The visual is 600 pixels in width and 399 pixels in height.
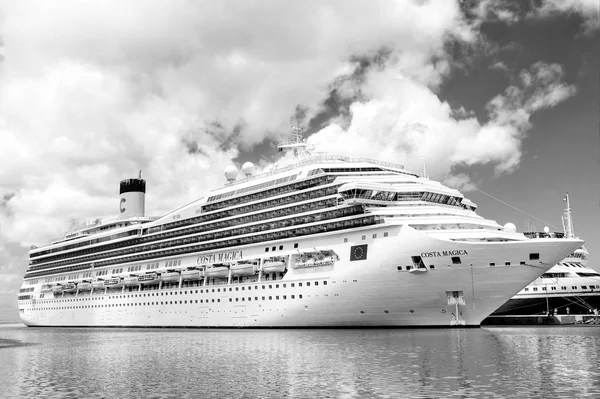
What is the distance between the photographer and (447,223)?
4200 cm

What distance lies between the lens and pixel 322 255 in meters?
46.6

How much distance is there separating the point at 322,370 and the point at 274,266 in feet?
92.6

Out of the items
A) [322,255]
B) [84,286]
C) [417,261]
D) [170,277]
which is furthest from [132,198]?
[417,261]

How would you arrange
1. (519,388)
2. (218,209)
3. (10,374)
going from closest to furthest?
1. (519,388)
2. (10,374)
3. (218,209)

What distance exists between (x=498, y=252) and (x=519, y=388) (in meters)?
23.3

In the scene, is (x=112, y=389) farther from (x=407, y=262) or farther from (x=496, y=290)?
(x=496, y=290)

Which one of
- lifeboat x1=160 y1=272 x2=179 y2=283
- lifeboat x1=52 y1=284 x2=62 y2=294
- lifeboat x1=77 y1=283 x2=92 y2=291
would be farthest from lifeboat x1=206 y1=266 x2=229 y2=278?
lifeboat x1=52 y1=284 x2=62 y2=294

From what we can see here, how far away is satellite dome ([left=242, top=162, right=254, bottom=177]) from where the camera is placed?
6366 cm

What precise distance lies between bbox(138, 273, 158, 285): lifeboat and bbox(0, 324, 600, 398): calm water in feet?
98.5

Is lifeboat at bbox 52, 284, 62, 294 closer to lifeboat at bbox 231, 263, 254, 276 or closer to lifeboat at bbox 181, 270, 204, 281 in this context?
lifeboat at bbox 181, 270, 204, 281

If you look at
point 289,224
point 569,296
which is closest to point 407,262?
point 289,224

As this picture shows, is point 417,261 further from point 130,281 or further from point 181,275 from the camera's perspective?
point 130,281

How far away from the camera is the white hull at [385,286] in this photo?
39.1 metres

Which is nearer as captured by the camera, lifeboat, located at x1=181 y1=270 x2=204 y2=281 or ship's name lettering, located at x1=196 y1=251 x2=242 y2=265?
ship's name lettering, located at x1=196 y1=251 x2=242 y2=265
